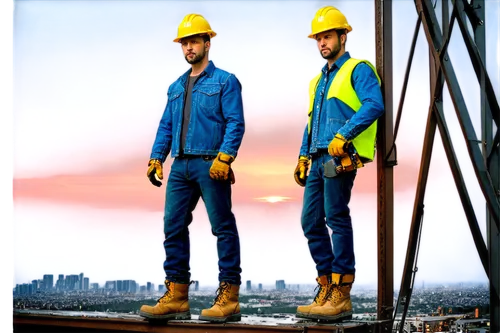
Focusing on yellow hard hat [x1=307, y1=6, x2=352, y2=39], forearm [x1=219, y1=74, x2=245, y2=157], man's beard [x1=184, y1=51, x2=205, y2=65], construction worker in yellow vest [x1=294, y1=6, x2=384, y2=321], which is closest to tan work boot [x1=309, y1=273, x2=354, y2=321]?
construction worker in yellow vest [x1=294, y1=6, x2=384, y2=321]

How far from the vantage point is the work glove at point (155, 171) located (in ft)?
20.2

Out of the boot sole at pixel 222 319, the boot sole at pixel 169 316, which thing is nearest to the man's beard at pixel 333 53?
→ the boot sole at pixel 222 319

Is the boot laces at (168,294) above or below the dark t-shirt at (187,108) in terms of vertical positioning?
below

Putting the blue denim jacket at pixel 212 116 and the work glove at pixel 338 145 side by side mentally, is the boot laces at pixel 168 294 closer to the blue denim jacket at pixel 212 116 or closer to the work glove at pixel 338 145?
the blue denim jacket at pixel 212 116

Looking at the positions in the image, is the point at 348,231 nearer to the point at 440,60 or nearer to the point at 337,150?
the point at 337,150

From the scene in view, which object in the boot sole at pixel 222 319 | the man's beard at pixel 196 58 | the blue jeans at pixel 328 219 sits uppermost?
the man's beard at pixel 196 58

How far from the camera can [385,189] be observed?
5.98 m

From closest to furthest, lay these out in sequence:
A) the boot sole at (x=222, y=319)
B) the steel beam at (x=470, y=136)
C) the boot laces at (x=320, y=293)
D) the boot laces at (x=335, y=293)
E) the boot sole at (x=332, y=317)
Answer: the steel beam at (x=470, y=136), the boot sole at (x=332, y=317), the boot laces at (x=335, y=293), the boot laces at (x=320, y=293), the boot sole at (x=222, y=319)

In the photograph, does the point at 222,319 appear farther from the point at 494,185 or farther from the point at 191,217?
the point at 494,185

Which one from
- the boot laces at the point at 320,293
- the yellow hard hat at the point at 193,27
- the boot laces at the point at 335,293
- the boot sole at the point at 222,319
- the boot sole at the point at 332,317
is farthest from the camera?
the yellow hard hat at the point at 193,27

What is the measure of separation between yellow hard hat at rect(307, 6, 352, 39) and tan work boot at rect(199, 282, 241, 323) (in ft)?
6.50

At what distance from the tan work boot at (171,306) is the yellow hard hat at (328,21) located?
2175 mm

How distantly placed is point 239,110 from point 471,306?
7.21 feet

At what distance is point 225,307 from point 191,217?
0.76m
